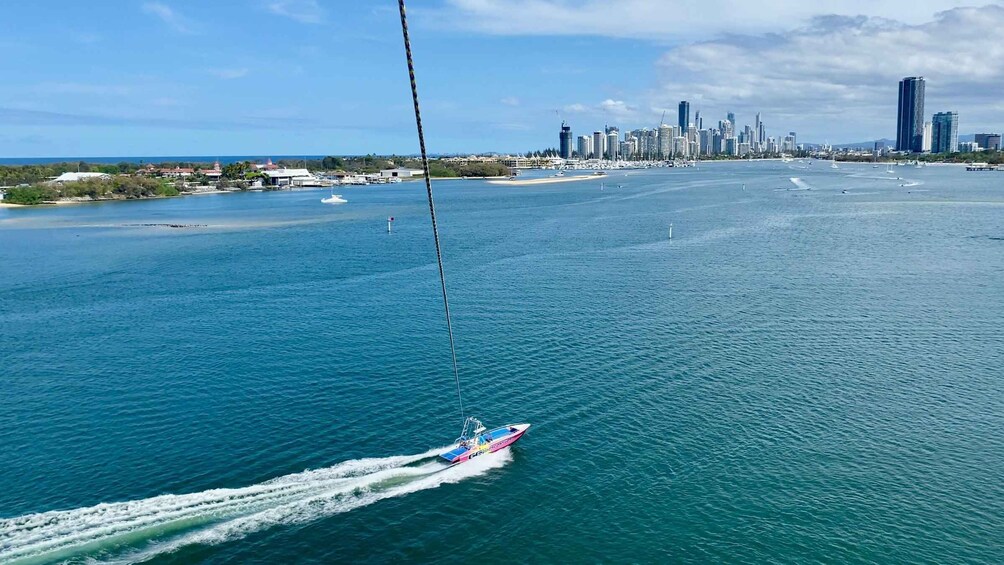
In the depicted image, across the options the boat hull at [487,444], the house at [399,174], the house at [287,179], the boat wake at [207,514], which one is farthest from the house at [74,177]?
the boat hull at [487,444]

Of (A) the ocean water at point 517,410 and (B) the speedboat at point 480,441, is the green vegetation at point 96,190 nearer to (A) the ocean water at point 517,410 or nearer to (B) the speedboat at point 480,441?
(A) the ocean water at point 517,410

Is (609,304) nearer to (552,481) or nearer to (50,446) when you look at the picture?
(552,481)

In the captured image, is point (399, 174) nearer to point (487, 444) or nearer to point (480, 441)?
point (480, 441)

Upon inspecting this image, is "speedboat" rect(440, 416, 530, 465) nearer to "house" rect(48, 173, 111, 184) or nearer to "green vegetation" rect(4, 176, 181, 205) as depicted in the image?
"green vegetation" rect(4, 176, 181, 205)

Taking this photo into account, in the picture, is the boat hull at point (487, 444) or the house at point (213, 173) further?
the house at point (213, 173)

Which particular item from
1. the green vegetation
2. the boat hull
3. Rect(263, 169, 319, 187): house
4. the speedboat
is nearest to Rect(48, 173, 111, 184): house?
the green vegetation
